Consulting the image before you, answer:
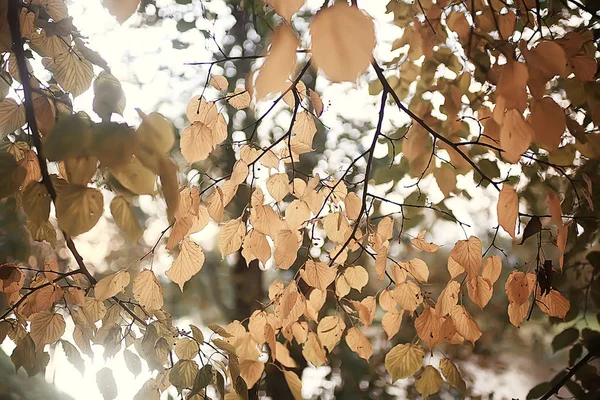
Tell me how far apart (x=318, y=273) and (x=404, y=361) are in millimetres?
199

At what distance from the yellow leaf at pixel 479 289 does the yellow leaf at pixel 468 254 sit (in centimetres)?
3

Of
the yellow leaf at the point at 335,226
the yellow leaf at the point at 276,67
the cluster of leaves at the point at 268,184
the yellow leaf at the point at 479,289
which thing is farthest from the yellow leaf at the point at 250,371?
the yellow leaf at the point at 276,67

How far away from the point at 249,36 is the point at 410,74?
3.63 feet

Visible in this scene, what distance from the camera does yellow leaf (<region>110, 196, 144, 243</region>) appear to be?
35cm

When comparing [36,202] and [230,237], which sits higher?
[230,237]

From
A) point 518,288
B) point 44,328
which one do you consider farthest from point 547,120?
point 44,328

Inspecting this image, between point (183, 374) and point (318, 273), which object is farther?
point (318, 273)

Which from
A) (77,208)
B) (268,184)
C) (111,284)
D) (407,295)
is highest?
(268,184)

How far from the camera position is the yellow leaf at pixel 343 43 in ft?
1.06

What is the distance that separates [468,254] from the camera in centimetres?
74

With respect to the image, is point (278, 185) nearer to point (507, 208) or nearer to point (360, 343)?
point (360, 343)

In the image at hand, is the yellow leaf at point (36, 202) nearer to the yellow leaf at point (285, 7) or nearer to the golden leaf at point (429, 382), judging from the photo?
the yellow leaf at point (285, 7)

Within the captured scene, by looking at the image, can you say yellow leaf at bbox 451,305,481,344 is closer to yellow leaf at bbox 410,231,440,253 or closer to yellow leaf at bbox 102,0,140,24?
yellow leaf at bbox 410,231,440,253

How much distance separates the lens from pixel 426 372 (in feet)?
2.87
